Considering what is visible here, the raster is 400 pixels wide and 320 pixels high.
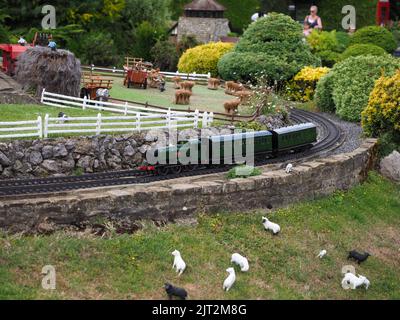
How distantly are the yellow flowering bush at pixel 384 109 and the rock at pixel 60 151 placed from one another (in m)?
12.4

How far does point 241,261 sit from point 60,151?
1001 cm

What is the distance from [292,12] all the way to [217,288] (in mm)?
50850

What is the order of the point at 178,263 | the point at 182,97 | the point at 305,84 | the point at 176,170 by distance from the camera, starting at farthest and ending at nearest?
the point at 305,84 → the point at 182,97 → the point at 176,170 → the point at 178,263

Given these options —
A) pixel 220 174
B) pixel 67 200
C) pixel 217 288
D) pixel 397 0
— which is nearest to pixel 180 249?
pixel 217 288

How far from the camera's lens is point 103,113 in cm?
2955

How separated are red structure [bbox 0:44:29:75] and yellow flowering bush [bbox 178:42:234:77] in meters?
13.9

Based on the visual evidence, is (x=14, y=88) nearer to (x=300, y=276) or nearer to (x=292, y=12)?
(x=300, y=276)

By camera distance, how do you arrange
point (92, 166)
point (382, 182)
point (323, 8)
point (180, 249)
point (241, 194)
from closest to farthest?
1. point (180, 249)
2. point (241, 194)
3. point (92, 166)
4. point (382, 182)
5. point (323, 8)

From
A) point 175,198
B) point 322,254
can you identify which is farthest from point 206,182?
point 322,254

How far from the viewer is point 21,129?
23.7 m

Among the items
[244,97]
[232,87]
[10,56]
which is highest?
[10,56]

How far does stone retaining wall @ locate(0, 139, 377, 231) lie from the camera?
54.6 feet

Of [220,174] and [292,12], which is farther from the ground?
[292,12]

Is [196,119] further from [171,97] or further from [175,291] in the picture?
[175,291]
